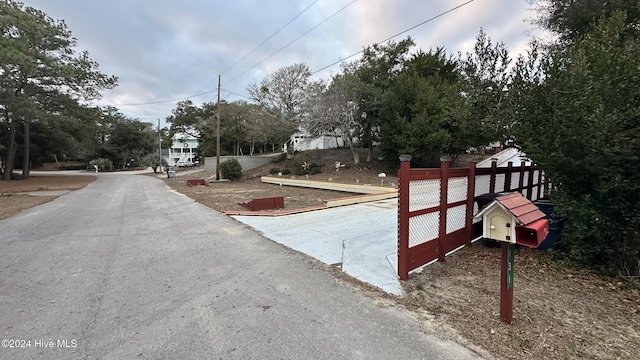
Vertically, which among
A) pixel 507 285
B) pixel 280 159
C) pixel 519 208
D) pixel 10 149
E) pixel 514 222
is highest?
pixel 10 149

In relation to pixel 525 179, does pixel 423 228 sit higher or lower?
lower

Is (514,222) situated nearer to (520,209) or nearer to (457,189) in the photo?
(520,209)

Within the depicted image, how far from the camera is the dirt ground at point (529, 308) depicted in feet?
7.50

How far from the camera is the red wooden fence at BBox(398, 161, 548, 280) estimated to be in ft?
11.4

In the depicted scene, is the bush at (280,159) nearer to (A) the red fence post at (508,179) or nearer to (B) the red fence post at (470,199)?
(A) the red fence post at (508,179)

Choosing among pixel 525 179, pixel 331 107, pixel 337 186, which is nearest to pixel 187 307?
pixel 525 179

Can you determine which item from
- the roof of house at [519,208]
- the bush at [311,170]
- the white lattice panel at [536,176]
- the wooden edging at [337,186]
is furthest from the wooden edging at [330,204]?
the bush at [311,170]

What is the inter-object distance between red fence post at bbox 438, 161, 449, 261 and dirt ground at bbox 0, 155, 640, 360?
233 millimetres

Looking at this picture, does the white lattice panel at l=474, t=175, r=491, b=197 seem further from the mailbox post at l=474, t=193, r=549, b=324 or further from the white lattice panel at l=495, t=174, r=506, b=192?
the mailbox post at l=474, t=193, r=549, b=324

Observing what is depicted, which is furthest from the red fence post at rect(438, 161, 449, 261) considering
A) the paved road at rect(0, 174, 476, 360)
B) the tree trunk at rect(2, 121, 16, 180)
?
the tree trunk at rect(2, 121, 16, 180)

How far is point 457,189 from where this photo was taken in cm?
445

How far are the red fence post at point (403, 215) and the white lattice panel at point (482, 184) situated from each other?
2.18 m

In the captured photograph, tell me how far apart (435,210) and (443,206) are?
8.4 inches

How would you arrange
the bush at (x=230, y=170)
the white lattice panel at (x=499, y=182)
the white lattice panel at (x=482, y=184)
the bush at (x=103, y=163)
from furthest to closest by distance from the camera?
the bush at (x=103, y=163) → the bush at (x=230, y=170) → the white lattice panel at (x=499, y=182) → the white lattice panel at (x=482, y=184)
